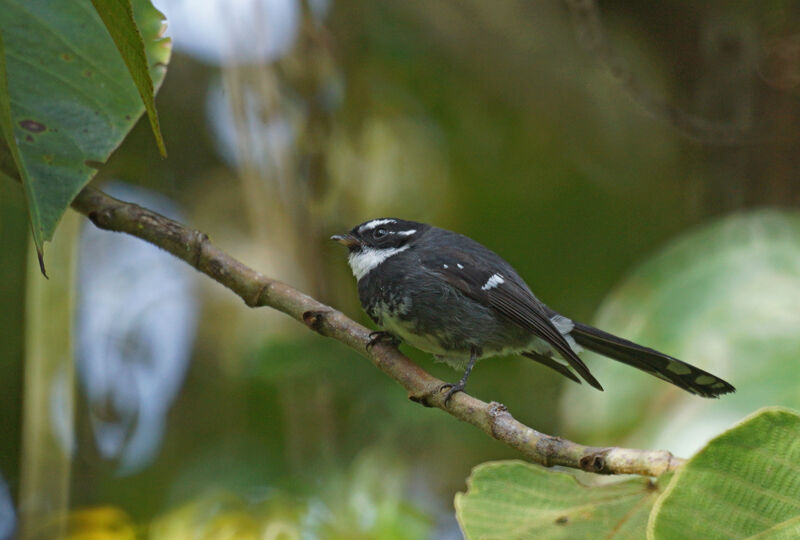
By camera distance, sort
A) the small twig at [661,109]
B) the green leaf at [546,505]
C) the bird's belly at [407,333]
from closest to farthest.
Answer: the green leaf at [546,505], the bird's belly at [407,333], the small twig at [661,109]

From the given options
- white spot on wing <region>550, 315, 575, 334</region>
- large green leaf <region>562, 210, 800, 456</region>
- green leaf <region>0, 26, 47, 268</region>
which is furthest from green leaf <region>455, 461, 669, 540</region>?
white spot on wing <region>550, 315, 575, 334</region>

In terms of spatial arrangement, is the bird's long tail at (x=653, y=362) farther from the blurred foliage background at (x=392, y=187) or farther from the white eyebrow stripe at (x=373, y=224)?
the white eyebrow stripe at (x=373, y=224)

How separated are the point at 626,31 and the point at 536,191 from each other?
3.40ft

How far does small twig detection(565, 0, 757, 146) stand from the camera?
4013mm

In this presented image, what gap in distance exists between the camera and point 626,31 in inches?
193

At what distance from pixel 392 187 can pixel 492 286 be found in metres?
2.25

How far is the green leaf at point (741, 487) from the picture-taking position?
1.30m

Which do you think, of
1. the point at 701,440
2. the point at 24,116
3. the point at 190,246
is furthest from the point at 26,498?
the point at 701,440

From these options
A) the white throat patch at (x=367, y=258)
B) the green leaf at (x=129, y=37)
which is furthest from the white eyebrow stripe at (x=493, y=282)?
the green leaf at (x=129, y=37)

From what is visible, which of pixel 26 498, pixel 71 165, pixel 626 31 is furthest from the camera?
pixel 626 31

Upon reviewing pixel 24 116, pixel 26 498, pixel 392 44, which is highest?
pixel 392 44

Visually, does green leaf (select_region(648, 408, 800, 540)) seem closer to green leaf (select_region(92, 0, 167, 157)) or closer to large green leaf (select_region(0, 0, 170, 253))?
green leaf (select_region(92, 0, 167, 157))

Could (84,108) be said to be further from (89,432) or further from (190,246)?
(89,432)

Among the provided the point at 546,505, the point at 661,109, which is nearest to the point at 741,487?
the point at 546,505
